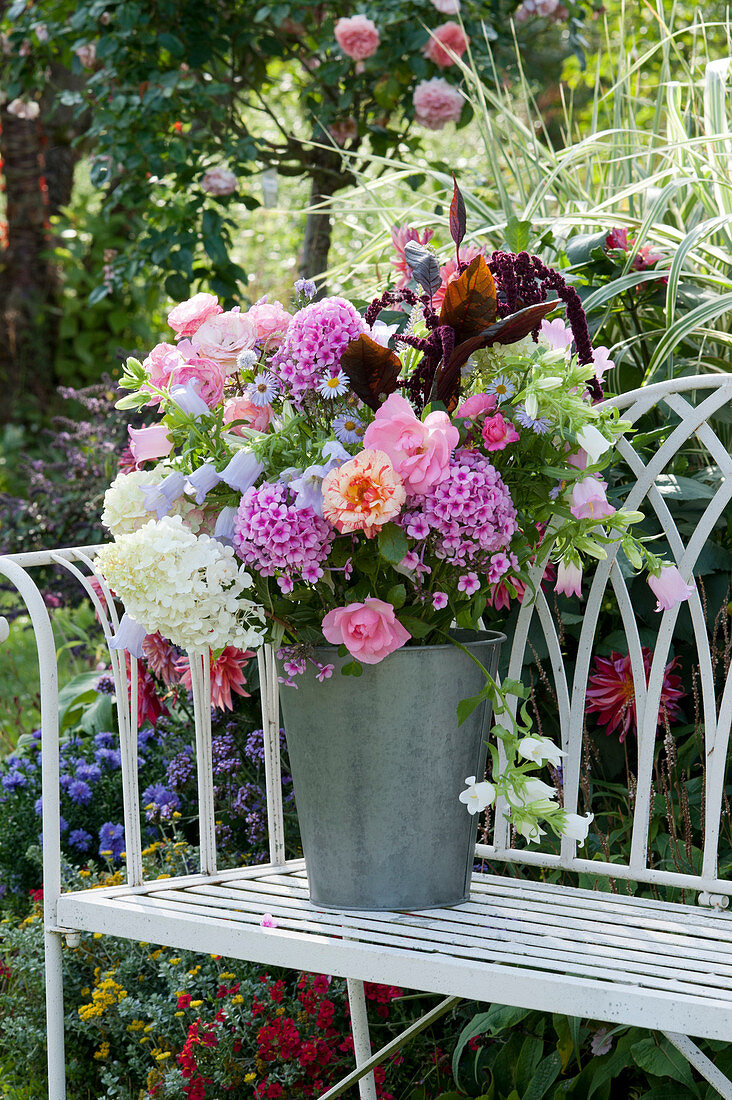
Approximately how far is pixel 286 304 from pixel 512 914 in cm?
74

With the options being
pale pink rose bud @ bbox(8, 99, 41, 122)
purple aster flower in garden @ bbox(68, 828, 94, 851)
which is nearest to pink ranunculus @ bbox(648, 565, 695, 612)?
purple aster flower in garden @ bbox(68, 828, 94, 851)

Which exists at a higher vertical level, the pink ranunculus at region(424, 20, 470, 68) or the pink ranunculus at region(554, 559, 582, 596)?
the pink ranunculus at region(424, 20, 470, 68)

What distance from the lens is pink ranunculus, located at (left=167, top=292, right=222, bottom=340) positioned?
A: 4.25ft

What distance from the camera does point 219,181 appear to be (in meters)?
3.23

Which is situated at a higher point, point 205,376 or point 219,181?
point 219,181

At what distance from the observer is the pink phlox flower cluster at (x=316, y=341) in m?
1.14

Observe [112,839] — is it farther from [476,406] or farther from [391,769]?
[476,406]

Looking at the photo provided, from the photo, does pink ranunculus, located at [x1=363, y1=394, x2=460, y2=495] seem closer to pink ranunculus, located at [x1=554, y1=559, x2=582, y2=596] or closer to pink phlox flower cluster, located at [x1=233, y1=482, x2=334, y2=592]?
pink phlox flower cluster, located at [x1=233, y1=482, x2=334, y2=592]

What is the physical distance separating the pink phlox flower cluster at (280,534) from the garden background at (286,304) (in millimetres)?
291

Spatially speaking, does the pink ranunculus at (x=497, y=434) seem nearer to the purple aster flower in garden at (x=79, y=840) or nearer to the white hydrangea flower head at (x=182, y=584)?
the white hydrangea flower head at (x=182, y=584)

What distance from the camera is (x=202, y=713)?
153 centimetres

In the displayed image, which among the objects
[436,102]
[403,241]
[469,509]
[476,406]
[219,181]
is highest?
[436,102]

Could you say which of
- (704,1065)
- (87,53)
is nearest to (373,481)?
(704,1065)

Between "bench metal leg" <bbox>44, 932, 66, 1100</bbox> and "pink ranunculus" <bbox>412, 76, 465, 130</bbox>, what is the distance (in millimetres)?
2449
